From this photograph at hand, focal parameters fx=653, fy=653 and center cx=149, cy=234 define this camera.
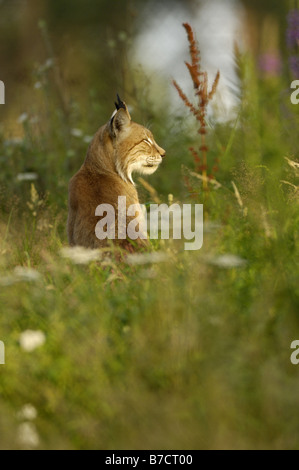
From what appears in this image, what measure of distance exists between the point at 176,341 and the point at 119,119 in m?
2.58

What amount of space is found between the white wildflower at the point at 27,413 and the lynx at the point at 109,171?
167 cm

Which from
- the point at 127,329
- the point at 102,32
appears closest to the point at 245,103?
the point at 127,329

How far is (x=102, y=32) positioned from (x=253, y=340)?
1399 cm

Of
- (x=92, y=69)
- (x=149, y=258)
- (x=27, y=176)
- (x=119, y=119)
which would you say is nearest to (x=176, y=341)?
(x=149, y=258)

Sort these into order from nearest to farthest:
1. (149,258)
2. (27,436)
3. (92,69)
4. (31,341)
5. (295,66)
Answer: (27,436), (31,341), (149,258), (295,66), (92,69)

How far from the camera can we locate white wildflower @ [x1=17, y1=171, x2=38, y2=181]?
6109 millimetres

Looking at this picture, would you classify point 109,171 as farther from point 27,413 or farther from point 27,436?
point 27,436

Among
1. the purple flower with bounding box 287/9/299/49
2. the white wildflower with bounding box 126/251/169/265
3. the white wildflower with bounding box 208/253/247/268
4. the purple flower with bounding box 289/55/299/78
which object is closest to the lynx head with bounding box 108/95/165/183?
the purple flower with bounding box 289/55/299/78

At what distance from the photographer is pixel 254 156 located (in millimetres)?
3639

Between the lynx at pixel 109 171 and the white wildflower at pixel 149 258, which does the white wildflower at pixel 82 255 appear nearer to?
the white wildflower at pixel 149 258

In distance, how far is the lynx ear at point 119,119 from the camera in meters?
4.55

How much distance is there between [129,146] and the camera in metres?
4.75

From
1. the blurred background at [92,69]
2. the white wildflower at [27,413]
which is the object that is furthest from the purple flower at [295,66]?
the white wildflower at [27,413]
